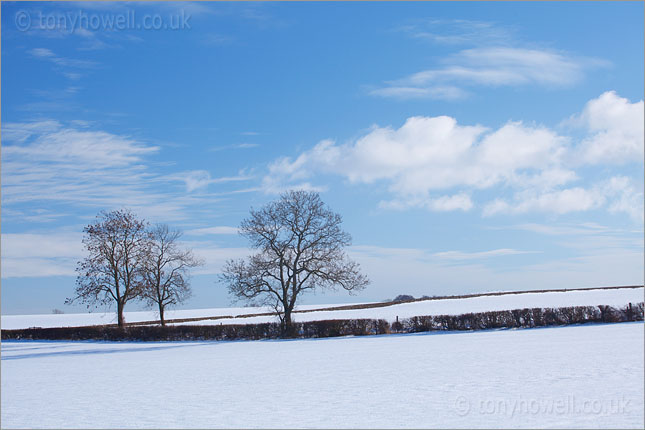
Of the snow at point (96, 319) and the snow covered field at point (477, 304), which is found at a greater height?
the snow covered field at point (477, 304)

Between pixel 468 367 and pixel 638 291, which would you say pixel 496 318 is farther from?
pixel 638 291

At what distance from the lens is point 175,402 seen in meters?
15.4

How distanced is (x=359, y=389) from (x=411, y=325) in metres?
24.7

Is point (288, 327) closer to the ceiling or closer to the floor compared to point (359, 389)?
closer to the floor

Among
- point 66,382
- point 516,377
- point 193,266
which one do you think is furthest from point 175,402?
point 193,266

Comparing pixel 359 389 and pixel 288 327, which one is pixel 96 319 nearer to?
pixel 288 327

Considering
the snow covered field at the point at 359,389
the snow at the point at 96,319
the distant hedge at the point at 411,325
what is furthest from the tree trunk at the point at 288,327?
the snow at the point at 96,319

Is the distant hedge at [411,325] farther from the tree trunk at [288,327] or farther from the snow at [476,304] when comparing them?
the snow at [476,304]

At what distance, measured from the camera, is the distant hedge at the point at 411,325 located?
37.4 meters

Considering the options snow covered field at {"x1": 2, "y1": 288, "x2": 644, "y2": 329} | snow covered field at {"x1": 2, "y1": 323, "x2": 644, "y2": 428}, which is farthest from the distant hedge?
snow covered field at {"x1": 2, "y1": 288, "x2": 644, "y2": 329}

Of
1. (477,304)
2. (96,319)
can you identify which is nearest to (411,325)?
(477,304)

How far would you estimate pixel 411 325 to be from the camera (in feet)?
132

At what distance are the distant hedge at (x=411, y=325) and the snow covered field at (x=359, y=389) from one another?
355 inches

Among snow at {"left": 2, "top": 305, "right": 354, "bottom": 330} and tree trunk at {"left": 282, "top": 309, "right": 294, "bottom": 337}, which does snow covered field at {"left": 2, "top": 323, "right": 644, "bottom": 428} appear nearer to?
tree trunk at {"left": 282, "top": 309, "right": 294, "bottom": 337}
